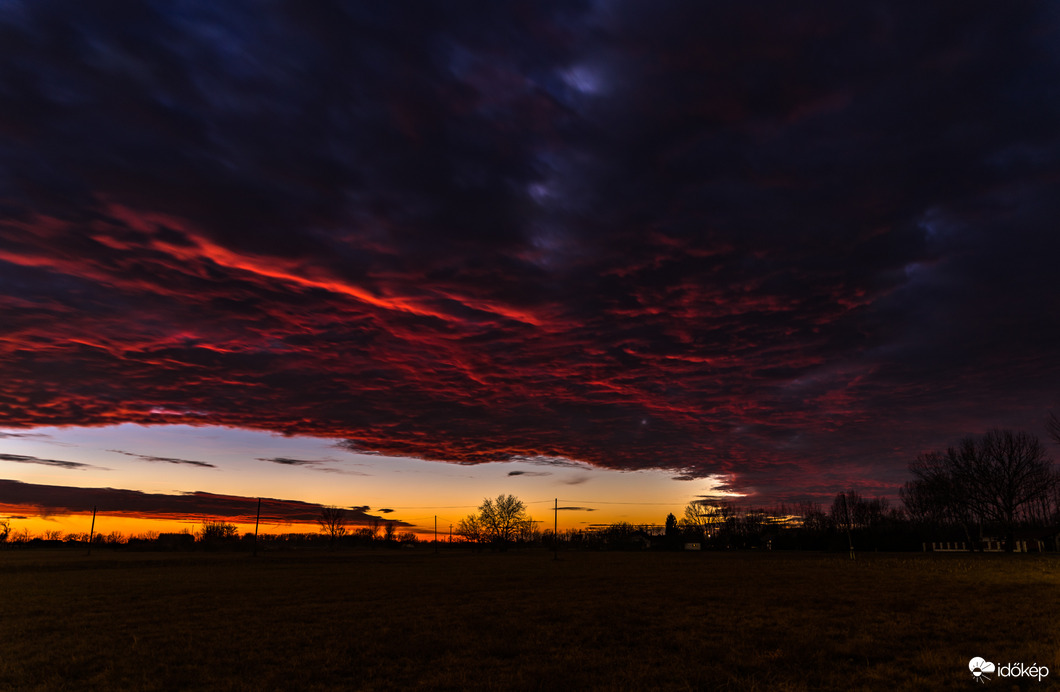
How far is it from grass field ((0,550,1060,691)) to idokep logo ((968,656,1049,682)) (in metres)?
0.26

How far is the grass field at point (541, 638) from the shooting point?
43.4ft

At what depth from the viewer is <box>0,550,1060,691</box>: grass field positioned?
1323cm

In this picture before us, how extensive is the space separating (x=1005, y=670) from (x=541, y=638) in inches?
454

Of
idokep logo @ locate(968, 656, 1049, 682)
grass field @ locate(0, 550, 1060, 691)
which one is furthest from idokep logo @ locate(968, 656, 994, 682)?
grass field @ locate(0, 550, 1060, 691)

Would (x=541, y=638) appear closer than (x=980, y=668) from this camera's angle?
No

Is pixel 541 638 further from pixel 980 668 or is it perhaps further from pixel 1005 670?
pixel 1005 670

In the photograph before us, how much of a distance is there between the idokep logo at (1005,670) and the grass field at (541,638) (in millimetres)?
262

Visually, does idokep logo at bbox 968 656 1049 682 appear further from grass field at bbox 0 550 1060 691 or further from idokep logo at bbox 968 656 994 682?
grass field at bbox 0 550 1060 691

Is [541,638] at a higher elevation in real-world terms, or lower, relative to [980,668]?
lower

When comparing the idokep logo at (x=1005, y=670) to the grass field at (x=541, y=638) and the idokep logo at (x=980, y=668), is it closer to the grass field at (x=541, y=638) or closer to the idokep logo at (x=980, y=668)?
the idokep logo at (x=980, y=668)

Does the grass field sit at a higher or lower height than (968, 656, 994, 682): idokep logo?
lower

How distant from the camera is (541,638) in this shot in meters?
18.0

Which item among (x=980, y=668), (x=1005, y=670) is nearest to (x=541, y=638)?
(x=980, y=668)

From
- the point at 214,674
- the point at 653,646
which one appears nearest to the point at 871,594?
the point at 653,646
